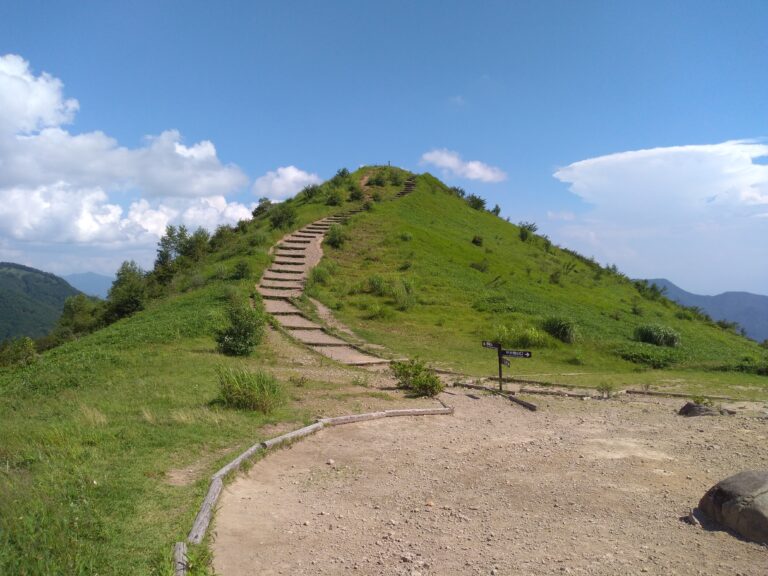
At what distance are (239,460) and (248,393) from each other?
2.24 m

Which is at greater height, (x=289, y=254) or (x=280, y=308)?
(x=289, y=254)

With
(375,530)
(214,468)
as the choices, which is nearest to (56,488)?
(214,468)

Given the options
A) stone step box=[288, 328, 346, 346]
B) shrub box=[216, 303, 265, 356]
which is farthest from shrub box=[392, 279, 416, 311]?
shrub box=[216, 303, 265, 356]

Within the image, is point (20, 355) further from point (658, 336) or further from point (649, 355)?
point (658, 336)

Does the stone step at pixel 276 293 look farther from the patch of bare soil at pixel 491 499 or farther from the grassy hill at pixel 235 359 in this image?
the patch of bare soil at pixel 491 499

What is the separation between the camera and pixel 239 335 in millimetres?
13133

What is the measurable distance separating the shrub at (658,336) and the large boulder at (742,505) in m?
13.9

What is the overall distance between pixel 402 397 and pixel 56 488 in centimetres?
641

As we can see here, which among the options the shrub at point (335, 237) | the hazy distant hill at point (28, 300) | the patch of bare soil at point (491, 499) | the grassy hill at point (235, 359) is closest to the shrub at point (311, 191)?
the grassy hill at point (235, 359)

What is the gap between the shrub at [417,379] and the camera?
1058cm

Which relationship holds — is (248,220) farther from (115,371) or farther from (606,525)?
(606,525)

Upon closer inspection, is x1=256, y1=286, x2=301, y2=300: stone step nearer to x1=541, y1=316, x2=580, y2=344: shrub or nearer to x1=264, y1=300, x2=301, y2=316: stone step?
x1=264, y1=300, x2=301, y2=316: stone step

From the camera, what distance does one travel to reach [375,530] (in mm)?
4977

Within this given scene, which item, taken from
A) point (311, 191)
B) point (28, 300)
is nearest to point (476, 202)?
point (311, 191)
